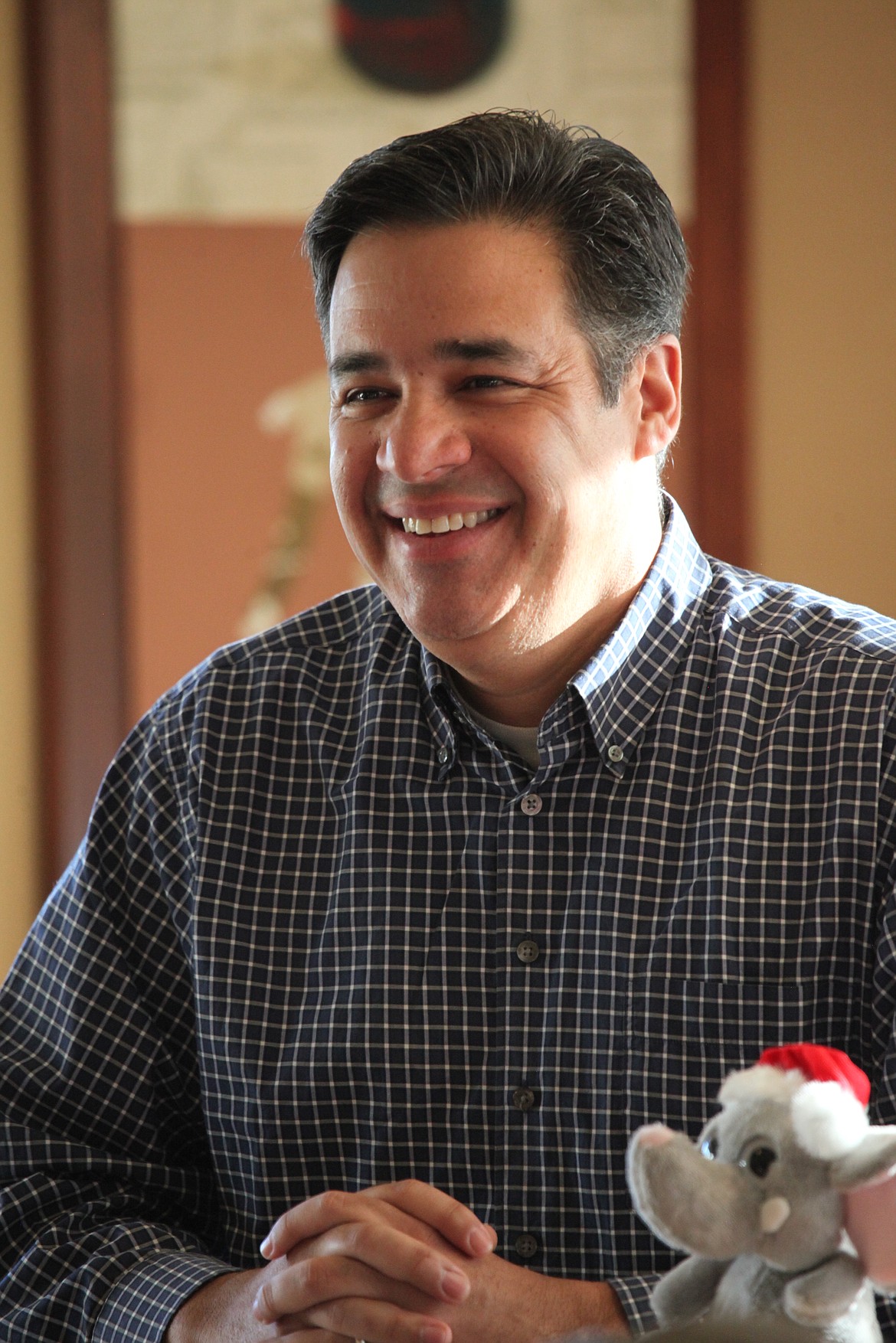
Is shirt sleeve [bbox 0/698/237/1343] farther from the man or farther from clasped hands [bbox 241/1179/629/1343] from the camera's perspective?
clasped hands [bbox 241/1179/629/1343]

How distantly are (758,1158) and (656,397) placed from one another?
2.93 ft

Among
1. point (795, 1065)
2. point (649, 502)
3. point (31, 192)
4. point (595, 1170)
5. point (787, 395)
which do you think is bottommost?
point (595, 1170)

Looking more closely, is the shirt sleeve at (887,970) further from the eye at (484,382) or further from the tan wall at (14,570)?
the tan wall at (14,570)

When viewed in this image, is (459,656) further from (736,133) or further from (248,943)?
(736,133)

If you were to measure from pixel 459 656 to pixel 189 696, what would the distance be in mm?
361

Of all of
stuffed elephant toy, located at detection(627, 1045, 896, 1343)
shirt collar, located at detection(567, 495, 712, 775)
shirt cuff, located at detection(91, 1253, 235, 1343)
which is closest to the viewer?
stuffed elephant toy, located at detection(627, 1045, 896, 1343)

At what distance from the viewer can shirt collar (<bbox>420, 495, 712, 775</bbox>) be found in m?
1.38

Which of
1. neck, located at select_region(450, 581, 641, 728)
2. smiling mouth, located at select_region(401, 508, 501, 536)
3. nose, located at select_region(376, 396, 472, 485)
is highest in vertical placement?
nose, located at select_region(376, 396, 472, 485)

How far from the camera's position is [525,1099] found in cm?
132

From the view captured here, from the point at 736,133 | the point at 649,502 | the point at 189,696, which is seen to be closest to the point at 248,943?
the point at 189,696

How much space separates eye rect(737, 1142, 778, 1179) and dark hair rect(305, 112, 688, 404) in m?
0.83

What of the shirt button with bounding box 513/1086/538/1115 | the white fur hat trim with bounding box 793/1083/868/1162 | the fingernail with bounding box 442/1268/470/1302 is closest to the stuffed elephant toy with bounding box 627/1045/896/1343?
the white fur hat trim with bounding box 793/1083/868/1162

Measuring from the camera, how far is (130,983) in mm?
1494

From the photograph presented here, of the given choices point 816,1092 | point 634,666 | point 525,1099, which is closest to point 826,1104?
point 816,1092
